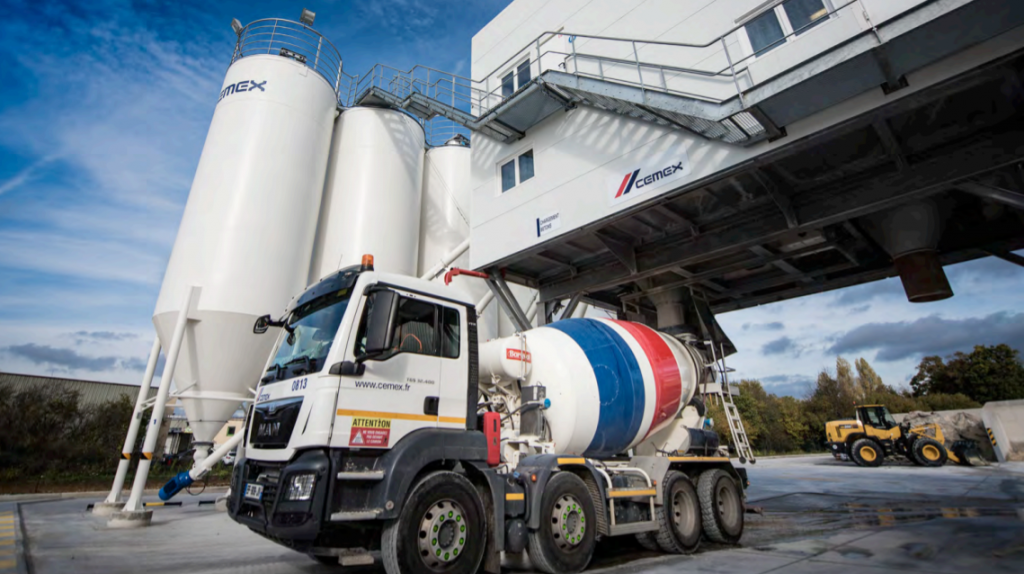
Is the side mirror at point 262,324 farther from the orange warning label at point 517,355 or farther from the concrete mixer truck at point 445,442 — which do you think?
the orange warning label at point 517,355

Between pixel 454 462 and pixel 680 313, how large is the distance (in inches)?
329

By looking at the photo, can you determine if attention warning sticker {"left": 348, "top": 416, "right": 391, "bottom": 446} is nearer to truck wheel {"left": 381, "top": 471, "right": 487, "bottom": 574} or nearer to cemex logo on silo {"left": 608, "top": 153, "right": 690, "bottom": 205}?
truck wheel {"left": 381, "top": 471, "right": 487, "bottom": 574}

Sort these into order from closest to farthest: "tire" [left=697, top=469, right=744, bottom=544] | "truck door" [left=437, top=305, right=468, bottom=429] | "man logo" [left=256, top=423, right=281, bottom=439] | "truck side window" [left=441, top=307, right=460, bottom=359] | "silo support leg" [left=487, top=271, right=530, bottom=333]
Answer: "man logo" [left=256, top=423, right=281, bottom=439], "truck door" [left=437, top=305, right=468, bottom=429], "truck side window" [left=441, top=307, right=460, bottom=359], "tire" [left=697, top=469, right=744, bottom=544], "silo support leg" [left=487, top=271, right=530, bottom=333]

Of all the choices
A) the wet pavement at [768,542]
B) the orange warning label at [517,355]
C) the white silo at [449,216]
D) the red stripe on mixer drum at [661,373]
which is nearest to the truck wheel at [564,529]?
the wet pavement at [768,542]

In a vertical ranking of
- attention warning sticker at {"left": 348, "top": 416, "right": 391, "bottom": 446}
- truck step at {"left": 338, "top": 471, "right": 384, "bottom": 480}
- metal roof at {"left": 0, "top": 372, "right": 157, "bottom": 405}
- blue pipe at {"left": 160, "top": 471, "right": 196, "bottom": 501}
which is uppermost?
metal roof at {"left": 0, "top": 372, "right": 157, "bottom": 405}

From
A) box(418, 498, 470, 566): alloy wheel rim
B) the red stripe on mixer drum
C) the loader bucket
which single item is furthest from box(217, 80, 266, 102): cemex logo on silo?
the loader bucket

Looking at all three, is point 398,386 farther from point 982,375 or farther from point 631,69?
point 982,375

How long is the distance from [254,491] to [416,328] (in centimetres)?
203

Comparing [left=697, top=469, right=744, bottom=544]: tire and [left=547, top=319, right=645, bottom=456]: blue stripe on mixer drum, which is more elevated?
[left=547, top=319, right=645, bottom=456]: blue stripe on mixer drum

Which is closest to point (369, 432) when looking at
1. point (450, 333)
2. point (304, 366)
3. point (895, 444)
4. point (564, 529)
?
point (304, 366)

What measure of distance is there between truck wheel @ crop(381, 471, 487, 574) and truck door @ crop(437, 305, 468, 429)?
602mm

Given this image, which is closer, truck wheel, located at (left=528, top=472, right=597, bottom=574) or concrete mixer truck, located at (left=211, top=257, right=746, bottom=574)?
concrete mixer truck, located at (left=211, top=257, right=746, bottom=574)

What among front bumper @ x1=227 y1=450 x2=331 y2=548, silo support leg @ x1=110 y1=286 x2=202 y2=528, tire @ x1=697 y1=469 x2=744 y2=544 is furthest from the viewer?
silo support leg @ x1=110 y1=286 x2=202 y2=528

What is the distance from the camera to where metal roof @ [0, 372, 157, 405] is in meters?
20.5
